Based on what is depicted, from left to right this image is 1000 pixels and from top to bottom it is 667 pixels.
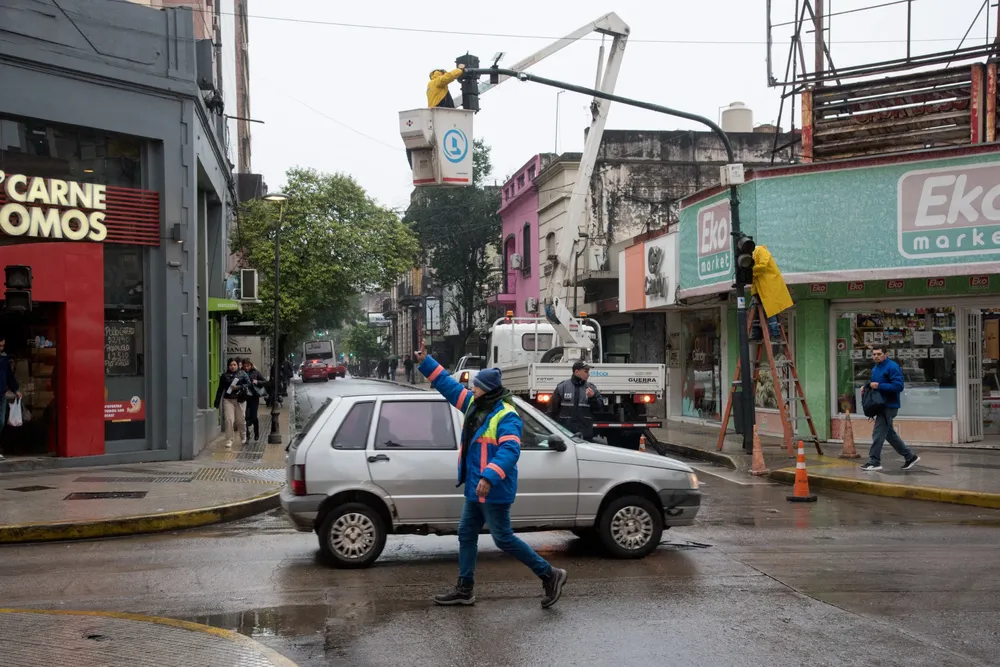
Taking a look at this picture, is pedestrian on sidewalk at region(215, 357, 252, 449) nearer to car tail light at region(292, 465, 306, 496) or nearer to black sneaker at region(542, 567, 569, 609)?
car tail light at region(292, 465, 306, 496)

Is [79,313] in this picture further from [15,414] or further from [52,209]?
[15,414]

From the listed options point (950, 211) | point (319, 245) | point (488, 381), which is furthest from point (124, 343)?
point (319, 245)

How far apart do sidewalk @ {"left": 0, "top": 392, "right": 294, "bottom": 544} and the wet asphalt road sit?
1.15 feet

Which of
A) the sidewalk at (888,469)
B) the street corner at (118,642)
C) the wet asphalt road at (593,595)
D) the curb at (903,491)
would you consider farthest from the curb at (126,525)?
the sidewalk at (888,469)

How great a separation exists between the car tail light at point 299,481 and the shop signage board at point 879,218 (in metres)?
12.6

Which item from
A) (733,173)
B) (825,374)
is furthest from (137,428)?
(825,374)

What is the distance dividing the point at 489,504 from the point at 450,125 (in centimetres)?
802

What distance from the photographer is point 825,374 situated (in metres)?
19.0

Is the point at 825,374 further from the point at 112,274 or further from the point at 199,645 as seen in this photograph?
the point at 199,645

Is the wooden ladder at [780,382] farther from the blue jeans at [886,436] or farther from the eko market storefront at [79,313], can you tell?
the eko market storefront at [79,313]

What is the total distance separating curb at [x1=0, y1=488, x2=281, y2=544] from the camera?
33.6 ft

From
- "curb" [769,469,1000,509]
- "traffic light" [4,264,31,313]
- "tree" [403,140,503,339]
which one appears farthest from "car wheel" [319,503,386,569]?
"tree" [403,140,503,339]

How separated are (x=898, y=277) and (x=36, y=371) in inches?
581

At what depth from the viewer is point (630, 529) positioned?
859 centimetres
